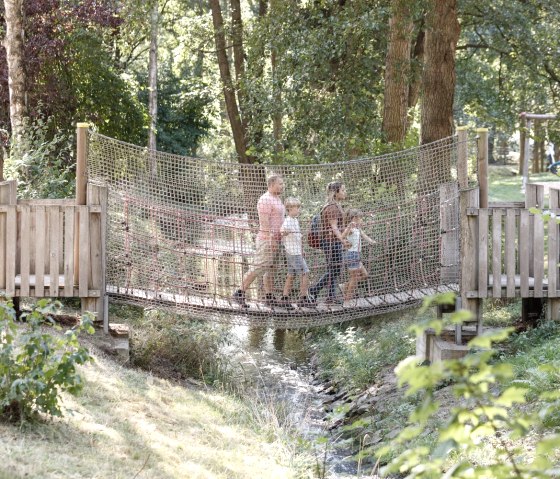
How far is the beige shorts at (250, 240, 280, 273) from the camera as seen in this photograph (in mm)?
9141

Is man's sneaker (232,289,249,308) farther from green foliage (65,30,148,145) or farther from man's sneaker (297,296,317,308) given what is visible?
green foliage (65,30,148,145)

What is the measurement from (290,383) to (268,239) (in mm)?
2635

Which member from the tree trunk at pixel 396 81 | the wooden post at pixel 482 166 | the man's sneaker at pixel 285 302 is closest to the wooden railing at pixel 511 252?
the wooden post at pixel 482 166

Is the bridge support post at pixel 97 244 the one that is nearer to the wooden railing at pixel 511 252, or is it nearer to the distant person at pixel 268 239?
the distant person at pixel 268 239

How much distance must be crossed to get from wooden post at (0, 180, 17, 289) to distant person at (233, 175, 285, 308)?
2178 millimetres

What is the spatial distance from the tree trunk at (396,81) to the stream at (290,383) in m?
3.61

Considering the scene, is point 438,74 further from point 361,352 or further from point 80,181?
point 80,181

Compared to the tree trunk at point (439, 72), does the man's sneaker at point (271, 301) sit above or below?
below

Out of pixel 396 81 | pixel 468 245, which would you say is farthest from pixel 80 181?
pixel 396 81

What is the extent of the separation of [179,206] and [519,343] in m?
3.62

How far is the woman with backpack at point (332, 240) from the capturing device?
29.9ft

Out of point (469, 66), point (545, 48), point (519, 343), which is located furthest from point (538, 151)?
point (519, 343)

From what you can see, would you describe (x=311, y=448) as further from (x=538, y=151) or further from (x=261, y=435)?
(x=538, y=151)

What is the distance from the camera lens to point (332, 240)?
9.19 meters
